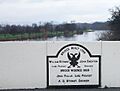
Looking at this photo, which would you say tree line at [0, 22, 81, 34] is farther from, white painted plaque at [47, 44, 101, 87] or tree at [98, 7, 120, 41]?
white painted plaque at [47, 44, 101, 87]

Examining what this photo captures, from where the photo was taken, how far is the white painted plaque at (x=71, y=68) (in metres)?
11.0

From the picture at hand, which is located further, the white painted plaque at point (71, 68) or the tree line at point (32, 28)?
the tree line at point (32, 28)

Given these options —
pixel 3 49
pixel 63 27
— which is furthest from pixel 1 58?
pixel 63 27

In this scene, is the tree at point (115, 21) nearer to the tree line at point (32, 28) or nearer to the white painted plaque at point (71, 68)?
the tree line at point (32, 28)

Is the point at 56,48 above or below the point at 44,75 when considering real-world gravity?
above

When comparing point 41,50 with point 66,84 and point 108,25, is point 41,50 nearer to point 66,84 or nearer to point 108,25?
point 66,84

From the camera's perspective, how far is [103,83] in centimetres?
1113

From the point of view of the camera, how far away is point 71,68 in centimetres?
1102

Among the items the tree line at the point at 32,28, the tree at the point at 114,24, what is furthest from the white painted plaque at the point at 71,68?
the tree at the point at 114,24

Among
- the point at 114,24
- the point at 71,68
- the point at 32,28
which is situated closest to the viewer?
the point at 71,68

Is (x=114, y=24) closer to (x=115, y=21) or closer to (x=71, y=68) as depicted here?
(x=115, y=21)

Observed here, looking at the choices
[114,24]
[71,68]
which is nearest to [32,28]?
[114,24]

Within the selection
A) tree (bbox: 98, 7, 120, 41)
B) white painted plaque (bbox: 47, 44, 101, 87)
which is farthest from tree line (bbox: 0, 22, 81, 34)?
white painted plaque (bbox: 47, 44, 101, 87)

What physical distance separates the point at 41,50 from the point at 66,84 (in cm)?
112
